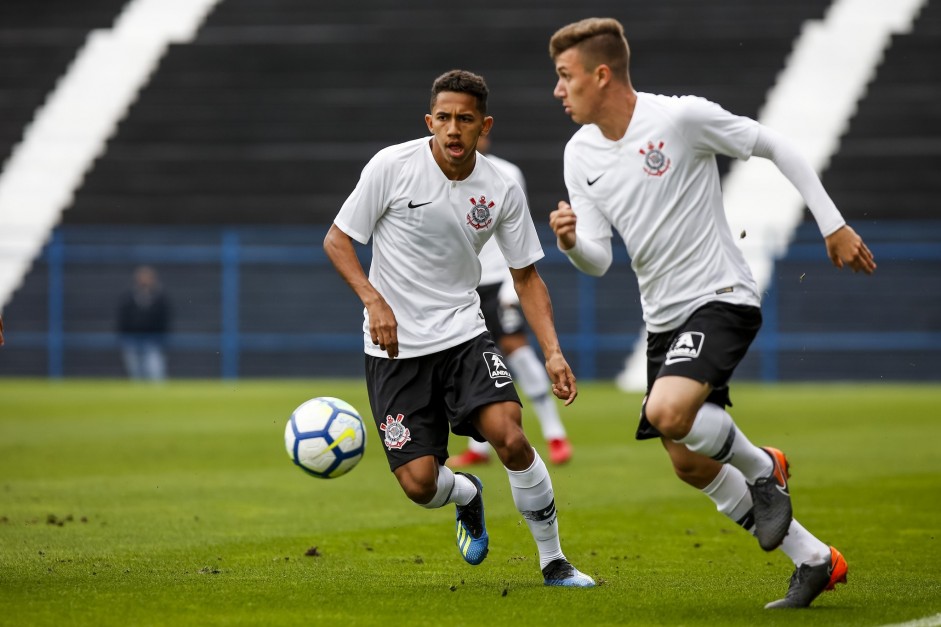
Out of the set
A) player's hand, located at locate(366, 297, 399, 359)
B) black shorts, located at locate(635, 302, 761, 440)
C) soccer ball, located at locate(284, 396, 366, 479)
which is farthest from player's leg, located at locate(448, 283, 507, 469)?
black shorts, located at locate(635, 302, 761, 440)

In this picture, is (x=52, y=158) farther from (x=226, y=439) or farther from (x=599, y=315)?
(x=226, y=439)

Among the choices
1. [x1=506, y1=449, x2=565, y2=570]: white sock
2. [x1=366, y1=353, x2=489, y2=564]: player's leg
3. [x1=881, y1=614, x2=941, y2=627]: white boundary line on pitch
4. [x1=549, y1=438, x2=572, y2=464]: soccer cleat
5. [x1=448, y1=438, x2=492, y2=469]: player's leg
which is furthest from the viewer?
[x1=448, y1=438, x2=492, y2=469]: player's leg

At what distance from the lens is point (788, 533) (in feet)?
18.7

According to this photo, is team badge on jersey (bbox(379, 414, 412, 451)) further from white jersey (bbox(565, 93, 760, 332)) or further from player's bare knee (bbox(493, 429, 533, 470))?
white jersey (bbox(565, 93, 760, 332))

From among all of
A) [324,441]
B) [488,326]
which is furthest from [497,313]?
[324,441]

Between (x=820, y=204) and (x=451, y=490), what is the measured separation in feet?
6.98

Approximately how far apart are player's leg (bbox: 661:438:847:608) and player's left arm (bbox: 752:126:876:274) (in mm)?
980

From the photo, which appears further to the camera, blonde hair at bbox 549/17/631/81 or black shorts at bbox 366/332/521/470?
black shorts at bbox 366/332/521/470

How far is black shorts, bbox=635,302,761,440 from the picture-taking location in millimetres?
5610

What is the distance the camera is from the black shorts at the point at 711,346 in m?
5.61

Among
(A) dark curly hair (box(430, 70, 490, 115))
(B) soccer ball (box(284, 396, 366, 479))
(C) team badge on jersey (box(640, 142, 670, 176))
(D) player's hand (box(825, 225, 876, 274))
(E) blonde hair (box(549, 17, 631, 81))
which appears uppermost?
(E) blonde hair (box(549, 17, 631, 81))

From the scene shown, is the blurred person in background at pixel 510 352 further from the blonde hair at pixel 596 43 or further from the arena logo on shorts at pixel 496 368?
the blonde hair at pixel 596 43

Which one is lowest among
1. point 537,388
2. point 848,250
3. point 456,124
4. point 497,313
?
point 537,388

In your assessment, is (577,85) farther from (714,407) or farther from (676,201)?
(714,407)
